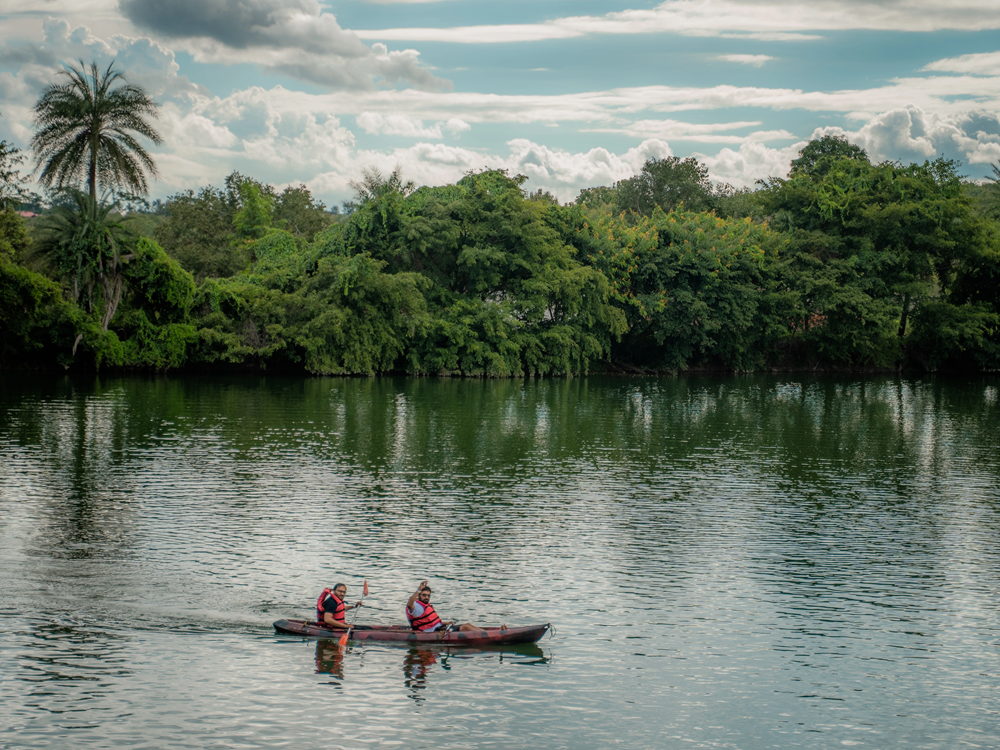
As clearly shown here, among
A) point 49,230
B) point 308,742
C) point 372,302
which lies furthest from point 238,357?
point 308,742

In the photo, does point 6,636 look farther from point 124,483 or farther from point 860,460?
point 860,460

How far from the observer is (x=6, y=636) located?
16.0m

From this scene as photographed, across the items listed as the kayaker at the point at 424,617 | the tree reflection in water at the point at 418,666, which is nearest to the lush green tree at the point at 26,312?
the kayaker at the point at 424,617

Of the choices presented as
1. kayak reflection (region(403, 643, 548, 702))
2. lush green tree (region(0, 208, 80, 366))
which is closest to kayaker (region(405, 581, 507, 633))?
kayak reflection (region(403, 643, 548, 702))

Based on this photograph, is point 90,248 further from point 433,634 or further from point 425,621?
point 433,634

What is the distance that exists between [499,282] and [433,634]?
55991 millimetres

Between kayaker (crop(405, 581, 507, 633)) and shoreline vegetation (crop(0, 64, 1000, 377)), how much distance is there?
4779 centimetres

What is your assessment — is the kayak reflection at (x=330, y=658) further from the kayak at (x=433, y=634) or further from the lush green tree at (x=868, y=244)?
the lush green tree at (x=868, y=244)

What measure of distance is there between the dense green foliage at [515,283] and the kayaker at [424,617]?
47750 millimetres

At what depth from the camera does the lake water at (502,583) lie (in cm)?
1354

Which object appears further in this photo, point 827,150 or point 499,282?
point 827,150

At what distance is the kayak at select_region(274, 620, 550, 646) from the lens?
15758 mm

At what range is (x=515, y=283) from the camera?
232 feet

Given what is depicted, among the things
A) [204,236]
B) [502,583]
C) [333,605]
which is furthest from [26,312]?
[333,605]
